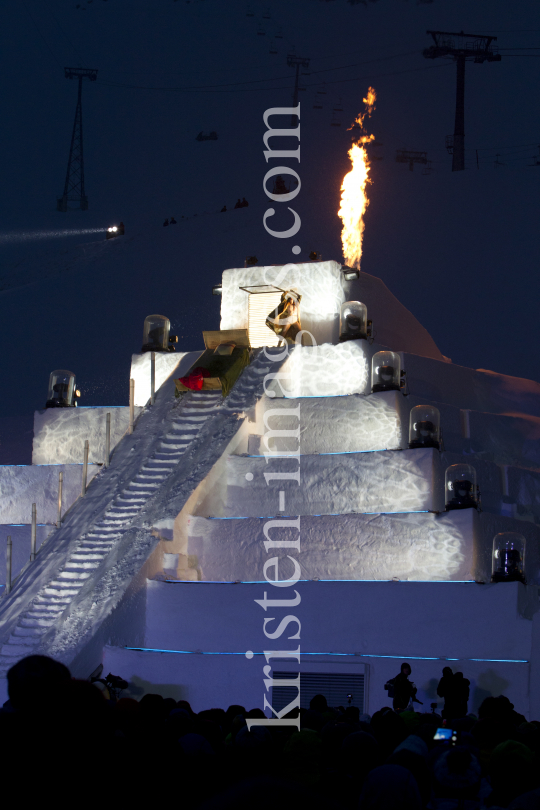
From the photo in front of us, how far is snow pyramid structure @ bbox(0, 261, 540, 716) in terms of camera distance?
34.7 feet

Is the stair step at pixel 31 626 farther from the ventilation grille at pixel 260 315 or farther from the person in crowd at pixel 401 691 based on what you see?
the ventilation grille at pixel 260 315

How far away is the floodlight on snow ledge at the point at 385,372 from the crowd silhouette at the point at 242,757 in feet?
23.7

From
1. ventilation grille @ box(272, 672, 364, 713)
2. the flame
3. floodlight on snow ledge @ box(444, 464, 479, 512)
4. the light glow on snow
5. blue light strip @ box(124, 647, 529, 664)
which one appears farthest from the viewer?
the light glow on snow

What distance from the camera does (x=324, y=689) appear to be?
10430mm

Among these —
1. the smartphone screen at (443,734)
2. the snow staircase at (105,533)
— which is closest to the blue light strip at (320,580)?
the snow staircase at (105,533)

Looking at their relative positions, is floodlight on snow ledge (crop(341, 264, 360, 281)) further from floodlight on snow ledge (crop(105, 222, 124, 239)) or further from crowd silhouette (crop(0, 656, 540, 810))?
floodlight on snow ledge (crop(105, 222, 124, 239))

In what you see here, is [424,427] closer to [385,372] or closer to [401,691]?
[385,372]

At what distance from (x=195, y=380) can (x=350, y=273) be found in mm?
3687

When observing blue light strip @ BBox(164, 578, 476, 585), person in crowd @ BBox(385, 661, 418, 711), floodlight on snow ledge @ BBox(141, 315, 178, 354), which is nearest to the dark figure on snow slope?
person in crowd @ BBox(385, 661, 418, 711)

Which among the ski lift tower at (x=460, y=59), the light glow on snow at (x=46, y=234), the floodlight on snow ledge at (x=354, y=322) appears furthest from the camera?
the light glow on snow at (x=46, y=234)

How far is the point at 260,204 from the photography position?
25.4m

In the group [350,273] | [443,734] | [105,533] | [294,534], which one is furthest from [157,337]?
[443,734]

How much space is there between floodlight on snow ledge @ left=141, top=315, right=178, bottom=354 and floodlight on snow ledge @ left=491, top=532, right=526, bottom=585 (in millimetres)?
7712

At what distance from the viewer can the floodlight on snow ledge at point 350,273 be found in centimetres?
1669
